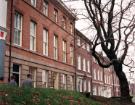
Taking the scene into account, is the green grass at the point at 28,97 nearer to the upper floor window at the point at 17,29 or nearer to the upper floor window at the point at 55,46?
the upper floor window at the point at 17,29

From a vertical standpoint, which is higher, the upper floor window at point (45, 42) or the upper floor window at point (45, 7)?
the upper floor window at point (45, 7)

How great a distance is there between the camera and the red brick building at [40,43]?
27656 millimetres

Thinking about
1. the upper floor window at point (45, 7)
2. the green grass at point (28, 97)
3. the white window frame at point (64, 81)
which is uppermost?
the upper floor window at point (45, 7)

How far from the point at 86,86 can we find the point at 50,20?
869 inches

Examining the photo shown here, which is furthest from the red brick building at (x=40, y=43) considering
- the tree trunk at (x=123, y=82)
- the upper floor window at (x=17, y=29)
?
the tree trunk at (x=123, y=82)

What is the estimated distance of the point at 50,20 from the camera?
122ft

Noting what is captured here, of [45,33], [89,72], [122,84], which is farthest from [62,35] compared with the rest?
[89,72]

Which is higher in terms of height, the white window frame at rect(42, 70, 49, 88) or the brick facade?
the brick facade

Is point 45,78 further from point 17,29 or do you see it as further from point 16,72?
point 17,29

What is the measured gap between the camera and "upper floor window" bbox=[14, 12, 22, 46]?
93.0ft

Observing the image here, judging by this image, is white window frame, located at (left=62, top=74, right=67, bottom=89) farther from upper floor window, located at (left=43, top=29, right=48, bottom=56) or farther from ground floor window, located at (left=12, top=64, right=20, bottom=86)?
ground floor window, located at (left=12, top=64, right=20, bottom=86)

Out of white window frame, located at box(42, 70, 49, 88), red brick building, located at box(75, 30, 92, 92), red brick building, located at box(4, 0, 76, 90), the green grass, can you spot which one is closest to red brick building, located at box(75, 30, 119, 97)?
red brick building, located at box(75, 30, 92, 92)

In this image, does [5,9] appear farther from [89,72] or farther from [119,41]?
[89,72]

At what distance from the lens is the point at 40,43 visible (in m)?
33.6
